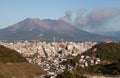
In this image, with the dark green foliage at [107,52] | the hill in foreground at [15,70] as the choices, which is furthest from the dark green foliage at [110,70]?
the dark green foliage at [107,52]

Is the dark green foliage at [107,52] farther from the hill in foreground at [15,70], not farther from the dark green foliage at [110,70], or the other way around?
the hill in foreground at [15,70]

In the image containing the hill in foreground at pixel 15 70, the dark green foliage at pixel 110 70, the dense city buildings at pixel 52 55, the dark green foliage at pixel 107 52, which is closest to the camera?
the hill in foreground at pixel 15 70

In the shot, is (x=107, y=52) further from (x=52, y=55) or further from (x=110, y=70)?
(x=110, y=70)

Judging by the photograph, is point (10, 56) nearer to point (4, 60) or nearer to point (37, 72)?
point (4, 60)

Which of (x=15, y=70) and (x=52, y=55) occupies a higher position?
(x=15, y=70)

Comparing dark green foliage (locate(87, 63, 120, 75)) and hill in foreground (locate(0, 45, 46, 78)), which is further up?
hill in foreground (locate(0, 45, 46, 78))

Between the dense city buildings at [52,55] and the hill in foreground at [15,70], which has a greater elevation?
the hill in foreground at [15,70]

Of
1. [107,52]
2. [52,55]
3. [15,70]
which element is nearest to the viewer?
[15,70]

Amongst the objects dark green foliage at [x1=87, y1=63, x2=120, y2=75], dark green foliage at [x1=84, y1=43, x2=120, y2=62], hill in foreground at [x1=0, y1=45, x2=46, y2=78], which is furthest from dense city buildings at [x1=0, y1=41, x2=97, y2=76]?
hill in foreground at [x1=0, y1=45, x2=46, y2=78]

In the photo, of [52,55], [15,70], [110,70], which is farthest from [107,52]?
[15,70]

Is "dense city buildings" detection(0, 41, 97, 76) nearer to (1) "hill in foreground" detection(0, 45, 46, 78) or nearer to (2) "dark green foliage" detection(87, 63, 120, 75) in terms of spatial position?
(2) "dark green foliage" detection(87, 63, 120, 75)

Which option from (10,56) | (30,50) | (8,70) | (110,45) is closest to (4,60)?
(10,56)
